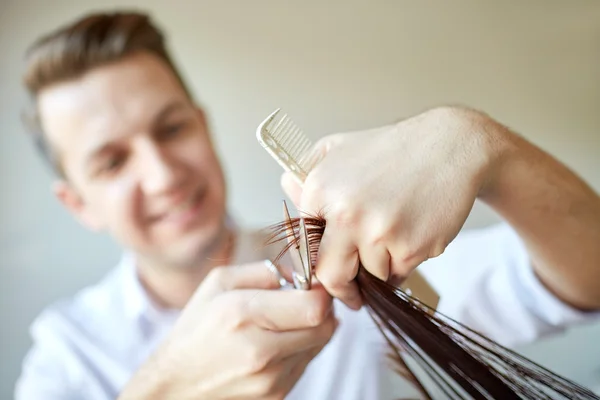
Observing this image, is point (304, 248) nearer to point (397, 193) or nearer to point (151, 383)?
point (397, 193)

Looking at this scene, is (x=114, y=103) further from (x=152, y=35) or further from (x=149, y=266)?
(x=149, y=266)

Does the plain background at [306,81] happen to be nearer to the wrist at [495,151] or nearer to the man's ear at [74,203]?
the man's ear at [74,203]

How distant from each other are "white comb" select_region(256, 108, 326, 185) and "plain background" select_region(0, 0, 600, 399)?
33 centimetres

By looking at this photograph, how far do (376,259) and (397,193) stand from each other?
0.15ft

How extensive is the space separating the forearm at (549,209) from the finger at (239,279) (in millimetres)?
185

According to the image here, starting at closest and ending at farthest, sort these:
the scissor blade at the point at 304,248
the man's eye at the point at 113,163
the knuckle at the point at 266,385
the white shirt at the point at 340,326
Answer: the scissor blade at the point at 304,248 < the knuckle at the point at 266,385 < the white shirt at the point at 340,326 < the man's eye at the point at 113,163

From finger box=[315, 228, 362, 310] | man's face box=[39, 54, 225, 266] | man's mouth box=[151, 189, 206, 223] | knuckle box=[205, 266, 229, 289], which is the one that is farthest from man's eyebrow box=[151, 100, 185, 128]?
finger box=[315, 228, 362, 310]

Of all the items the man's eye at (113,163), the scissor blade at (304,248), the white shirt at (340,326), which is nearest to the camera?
the scissor blade at (304,248)

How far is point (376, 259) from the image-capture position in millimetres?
307

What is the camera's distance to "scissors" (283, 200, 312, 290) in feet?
0.95

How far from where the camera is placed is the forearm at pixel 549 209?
1.11 feet

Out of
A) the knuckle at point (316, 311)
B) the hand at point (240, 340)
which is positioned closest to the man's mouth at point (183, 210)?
the hand at point (240, 340)

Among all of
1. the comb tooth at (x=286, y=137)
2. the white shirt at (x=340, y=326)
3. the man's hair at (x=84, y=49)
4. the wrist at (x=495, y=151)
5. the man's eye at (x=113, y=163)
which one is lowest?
the white shirt at (x=340, y=326)

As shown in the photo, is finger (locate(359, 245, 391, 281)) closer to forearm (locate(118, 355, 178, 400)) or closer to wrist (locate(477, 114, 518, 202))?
wrist (locate(477, 114, 518, 202))
